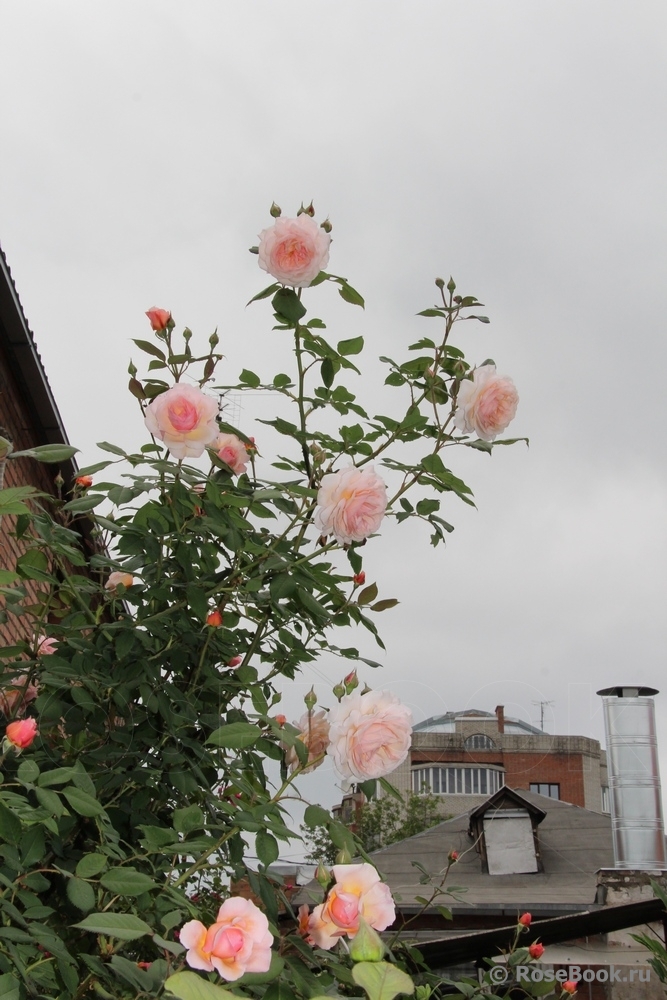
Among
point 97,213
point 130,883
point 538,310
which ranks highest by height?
point 97,213

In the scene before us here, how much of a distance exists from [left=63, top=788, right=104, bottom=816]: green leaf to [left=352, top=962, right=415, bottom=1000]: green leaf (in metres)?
0.88

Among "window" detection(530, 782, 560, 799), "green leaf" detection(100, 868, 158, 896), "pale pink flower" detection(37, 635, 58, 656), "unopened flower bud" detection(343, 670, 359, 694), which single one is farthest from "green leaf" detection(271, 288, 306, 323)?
"window" detection(530, 782, 560, 799)

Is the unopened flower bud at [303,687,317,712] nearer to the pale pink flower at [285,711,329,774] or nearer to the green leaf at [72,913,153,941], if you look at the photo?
the pale pink flower at [285,711,329,774]

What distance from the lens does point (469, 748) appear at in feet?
109

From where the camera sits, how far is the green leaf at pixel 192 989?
1.65 ft

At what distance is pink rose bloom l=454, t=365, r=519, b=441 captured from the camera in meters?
1.77

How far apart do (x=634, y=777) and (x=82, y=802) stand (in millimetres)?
8438

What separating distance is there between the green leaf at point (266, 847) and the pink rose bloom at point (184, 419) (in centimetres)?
61

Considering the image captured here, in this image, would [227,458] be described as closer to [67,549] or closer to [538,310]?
[67,549]

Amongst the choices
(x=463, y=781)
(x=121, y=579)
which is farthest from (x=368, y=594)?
(x=463, y=781)

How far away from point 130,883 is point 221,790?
1.99 ft

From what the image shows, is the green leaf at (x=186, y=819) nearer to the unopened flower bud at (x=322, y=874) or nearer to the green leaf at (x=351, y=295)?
the unopened flower bud at (x=322, y=874)

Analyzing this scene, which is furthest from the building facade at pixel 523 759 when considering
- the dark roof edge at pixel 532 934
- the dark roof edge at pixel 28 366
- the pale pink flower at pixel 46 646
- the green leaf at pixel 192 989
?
the green leaf at pixel 192 989

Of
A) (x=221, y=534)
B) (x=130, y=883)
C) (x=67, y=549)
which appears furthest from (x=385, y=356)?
(x=130, y=883)
